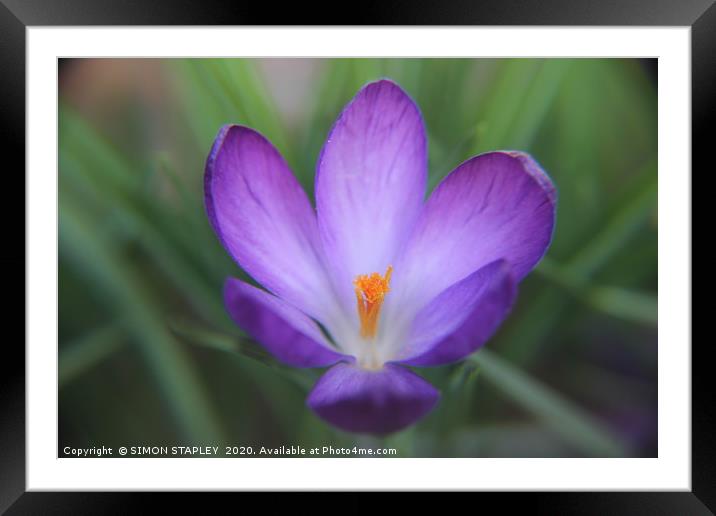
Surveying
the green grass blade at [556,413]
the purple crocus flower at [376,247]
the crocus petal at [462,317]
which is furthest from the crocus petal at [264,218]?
the green grass blade at [556,413]

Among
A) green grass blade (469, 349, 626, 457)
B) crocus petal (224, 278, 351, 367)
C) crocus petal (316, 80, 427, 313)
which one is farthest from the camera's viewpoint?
green grass blade (469, 349, 626, 457)

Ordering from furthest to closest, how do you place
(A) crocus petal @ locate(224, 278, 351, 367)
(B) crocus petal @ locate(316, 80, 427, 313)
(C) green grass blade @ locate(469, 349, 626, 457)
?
(C) green grass blade @ locate(469, 349, 626, 457) < (B) crocus petal @ locate(316, 80, 427, 313) < (A) crocus petal @ locate(224, 278, 351, 367)

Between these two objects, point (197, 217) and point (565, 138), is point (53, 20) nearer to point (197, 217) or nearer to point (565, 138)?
point (197, 217)

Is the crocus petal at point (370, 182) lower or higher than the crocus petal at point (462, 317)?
higher

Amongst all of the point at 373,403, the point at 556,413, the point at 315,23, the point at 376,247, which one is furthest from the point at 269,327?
the point at 556,413

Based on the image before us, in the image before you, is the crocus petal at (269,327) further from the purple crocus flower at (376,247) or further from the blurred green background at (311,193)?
the blurred green background at (311,193)

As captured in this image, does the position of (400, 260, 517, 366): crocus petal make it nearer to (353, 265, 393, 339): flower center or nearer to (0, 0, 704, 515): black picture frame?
(353, 265, 393, 339): flower center

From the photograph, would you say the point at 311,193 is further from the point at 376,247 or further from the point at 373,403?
the point at 373,403

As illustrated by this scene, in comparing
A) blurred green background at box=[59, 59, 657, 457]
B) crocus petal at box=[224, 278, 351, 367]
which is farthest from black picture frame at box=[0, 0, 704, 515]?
crocus petal at box=[224, 278, 351, 367]
